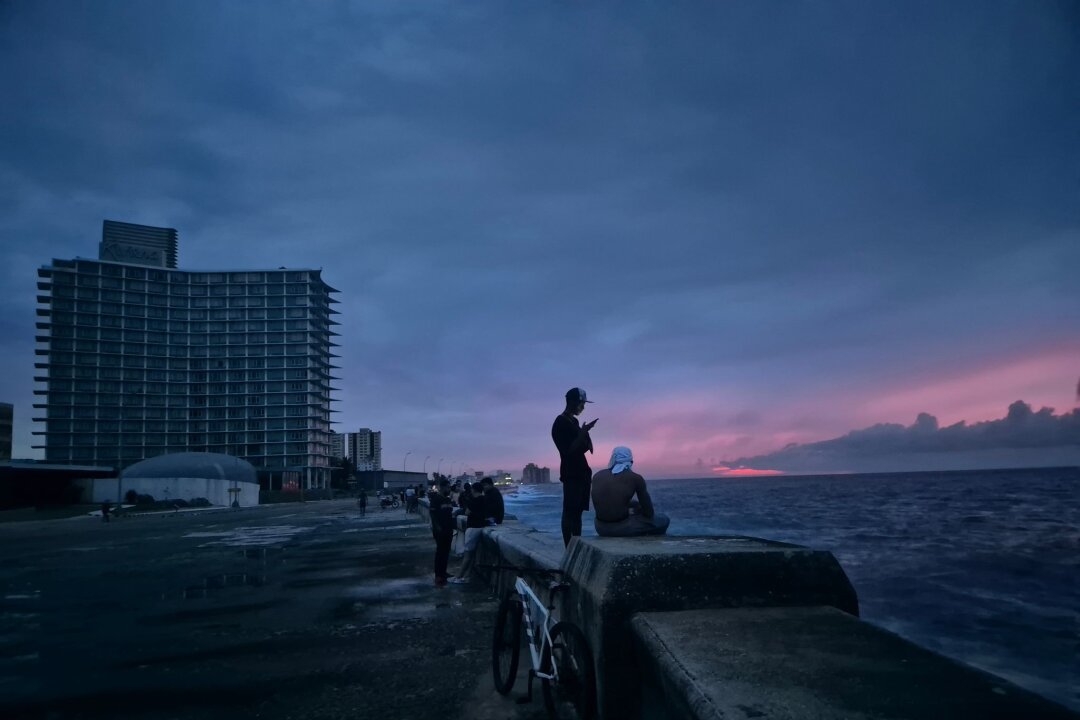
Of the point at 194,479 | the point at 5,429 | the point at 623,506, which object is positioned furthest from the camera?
the point at 5,429

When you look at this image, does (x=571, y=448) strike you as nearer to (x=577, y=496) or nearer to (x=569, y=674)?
(x=577, y=496)

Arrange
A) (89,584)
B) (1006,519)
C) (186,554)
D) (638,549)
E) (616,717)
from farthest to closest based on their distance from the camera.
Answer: (1006,519), (186,554), (89,584), (638,549), (616,717)

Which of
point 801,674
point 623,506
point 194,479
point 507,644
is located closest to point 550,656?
point 507,644

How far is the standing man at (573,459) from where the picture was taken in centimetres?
638

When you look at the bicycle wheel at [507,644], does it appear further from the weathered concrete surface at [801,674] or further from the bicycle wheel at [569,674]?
the weathered concrete surface at [801,674]

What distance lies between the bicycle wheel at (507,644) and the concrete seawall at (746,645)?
70 cm

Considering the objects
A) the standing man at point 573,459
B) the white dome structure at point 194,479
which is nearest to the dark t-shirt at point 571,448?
the standing man at point 573,459

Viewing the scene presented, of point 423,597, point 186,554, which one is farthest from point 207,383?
point 423,597

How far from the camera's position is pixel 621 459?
570cm

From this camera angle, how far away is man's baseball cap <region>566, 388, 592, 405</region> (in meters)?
6.59

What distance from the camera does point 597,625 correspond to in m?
3.77

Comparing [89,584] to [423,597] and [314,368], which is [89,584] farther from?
[314,368]

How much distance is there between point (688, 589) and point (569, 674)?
1.01 metres

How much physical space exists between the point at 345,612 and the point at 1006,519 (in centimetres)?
4543
